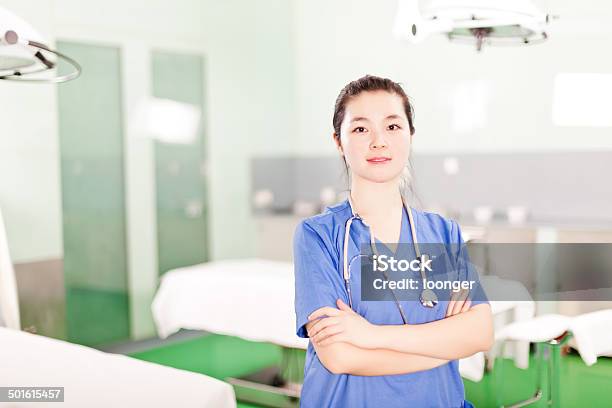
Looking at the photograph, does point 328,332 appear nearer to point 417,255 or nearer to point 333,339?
point 333,339

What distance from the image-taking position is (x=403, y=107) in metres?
1.20

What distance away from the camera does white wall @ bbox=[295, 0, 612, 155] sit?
5.26ft

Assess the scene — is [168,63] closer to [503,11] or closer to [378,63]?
[378,63]

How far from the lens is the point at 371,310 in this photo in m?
1.18

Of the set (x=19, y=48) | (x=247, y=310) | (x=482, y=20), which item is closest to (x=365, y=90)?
(x=482, y=20)

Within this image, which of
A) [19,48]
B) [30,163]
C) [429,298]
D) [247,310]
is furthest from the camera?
[247,310]

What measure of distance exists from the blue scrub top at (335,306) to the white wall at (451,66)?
40cm

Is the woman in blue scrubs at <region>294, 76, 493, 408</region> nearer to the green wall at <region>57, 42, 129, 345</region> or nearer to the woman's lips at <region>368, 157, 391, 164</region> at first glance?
the woman's lips at <region>368, 157, 391, 164</region>

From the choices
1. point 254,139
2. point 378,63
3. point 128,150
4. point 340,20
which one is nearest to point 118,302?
point 128,150

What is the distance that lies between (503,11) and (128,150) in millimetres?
2362

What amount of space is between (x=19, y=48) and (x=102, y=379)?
2.85 feet

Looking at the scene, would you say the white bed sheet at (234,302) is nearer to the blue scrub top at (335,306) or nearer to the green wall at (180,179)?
the green wall at (180,179)

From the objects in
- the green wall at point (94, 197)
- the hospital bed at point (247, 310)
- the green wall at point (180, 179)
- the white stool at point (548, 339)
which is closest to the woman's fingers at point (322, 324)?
the white stool at point (548, 339)

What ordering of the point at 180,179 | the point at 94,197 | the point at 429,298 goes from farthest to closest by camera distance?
1. the point at 180,179
2. the point at 94,197
3. the point at 429,298
